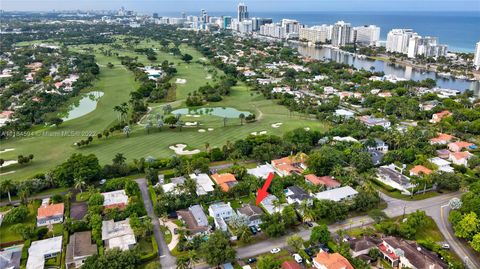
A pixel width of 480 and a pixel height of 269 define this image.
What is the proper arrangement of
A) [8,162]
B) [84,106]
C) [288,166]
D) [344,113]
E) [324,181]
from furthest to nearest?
[84,106], [344,113], [8,162], [288,166], [324,181]

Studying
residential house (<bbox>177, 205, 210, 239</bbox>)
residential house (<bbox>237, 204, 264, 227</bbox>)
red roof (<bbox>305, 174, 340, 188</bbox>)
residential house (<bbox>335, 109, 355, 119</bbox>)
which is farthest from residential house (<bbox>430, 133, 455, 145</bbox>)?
residential house (<bbox>177, 205, 210, 239</bbox>)

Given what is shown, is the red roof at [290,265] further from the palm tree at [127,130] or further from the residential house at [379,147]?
the palm tree at [127,130]

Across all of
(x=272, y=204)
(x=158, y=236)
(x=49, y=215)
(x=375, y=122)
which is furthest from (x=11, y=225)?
(x=375, y=122)

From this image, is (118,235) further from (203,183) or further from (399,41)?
(399,41)

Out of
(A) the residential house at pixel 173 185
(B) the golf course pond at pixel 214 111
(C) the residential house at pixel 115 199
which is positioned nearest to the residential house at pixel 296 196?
(A) the residential house at pixel 173 185

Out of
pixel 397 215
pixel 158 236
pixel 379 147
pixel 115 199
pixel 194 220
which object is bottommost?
pixel 158 236

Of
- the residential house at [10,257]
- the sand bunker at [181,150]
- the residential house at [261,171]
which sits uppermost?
the residential house at [261,171]
